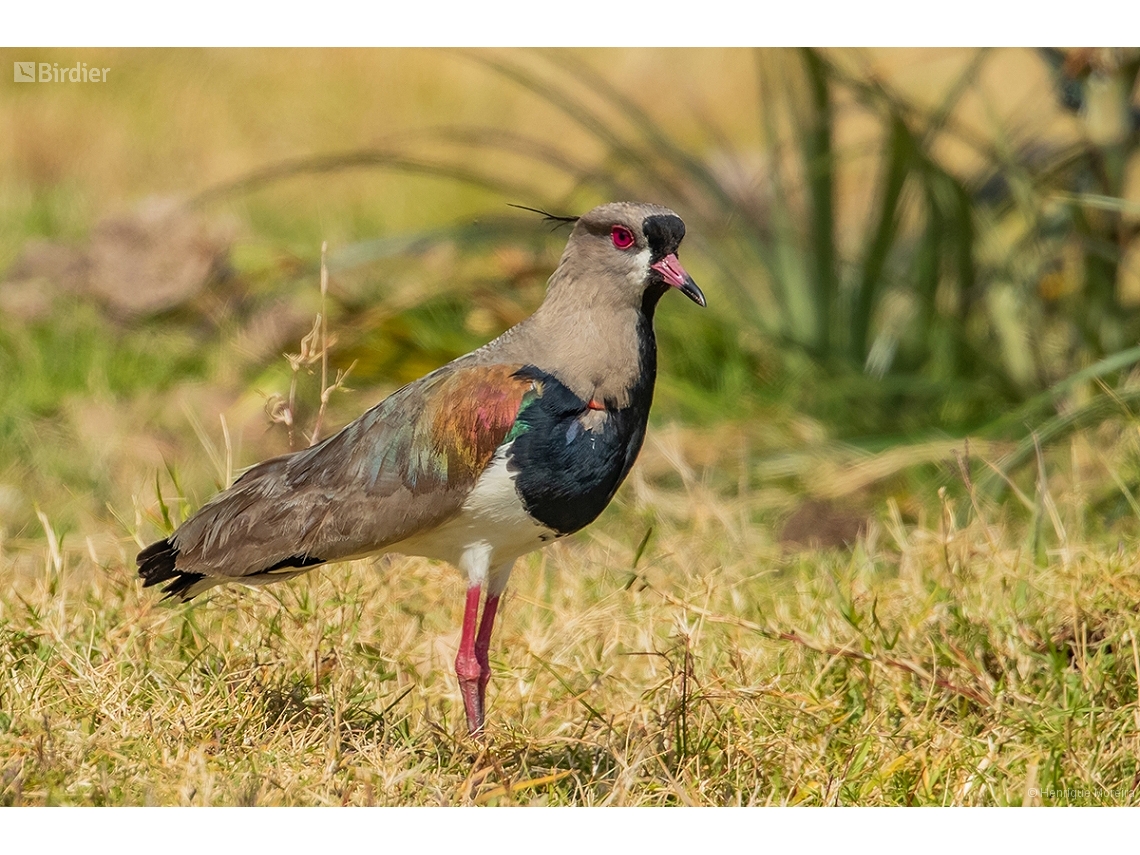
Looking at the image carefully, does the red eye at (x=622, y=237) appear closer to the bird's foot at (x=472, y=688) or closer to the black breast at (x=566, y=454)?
the black breast at (x=566, y=454)

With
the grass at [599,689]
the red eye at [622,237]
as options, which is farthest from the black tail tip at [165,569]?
the red eye at [622,237]

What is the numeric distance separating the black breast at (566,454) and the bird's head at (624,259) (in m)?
0.22

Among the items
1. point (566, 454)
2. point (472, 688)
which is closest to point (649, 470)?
point (472, 688)

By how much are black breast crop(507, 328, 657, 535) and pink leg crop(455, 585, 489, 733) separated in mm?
273

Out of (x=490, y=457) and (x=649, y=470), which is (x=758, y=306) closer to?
(x=649, y=470)

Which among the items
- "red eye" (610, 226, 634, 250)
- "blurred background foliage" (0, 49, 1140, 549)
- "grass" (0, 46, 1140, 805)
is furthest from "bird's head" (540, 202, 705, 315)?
"blurred background foliage" (0, 49, 1140, 549)

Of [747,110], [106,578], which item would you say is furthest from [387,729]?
[747,110]

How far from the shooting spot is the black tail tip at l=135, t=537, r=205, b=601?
3479 mm

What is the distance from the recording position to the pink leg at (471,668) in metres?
3.40

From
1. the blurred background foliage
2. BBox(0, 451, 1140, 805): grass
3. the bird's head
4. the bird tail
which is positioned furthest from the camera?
the blurred background foliage

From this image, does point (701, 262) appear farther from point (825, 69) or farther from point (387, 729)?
point (387, 729)

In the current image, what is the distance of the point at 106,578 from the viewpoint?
393 cm

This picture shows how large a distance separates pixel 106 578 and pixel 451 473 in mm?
1188

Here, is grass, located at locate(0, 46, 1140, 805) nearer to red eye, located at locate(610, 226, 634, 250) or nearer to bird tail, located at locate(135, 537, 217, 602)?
bird tail, located at locate(135, 537, 217, 602)
